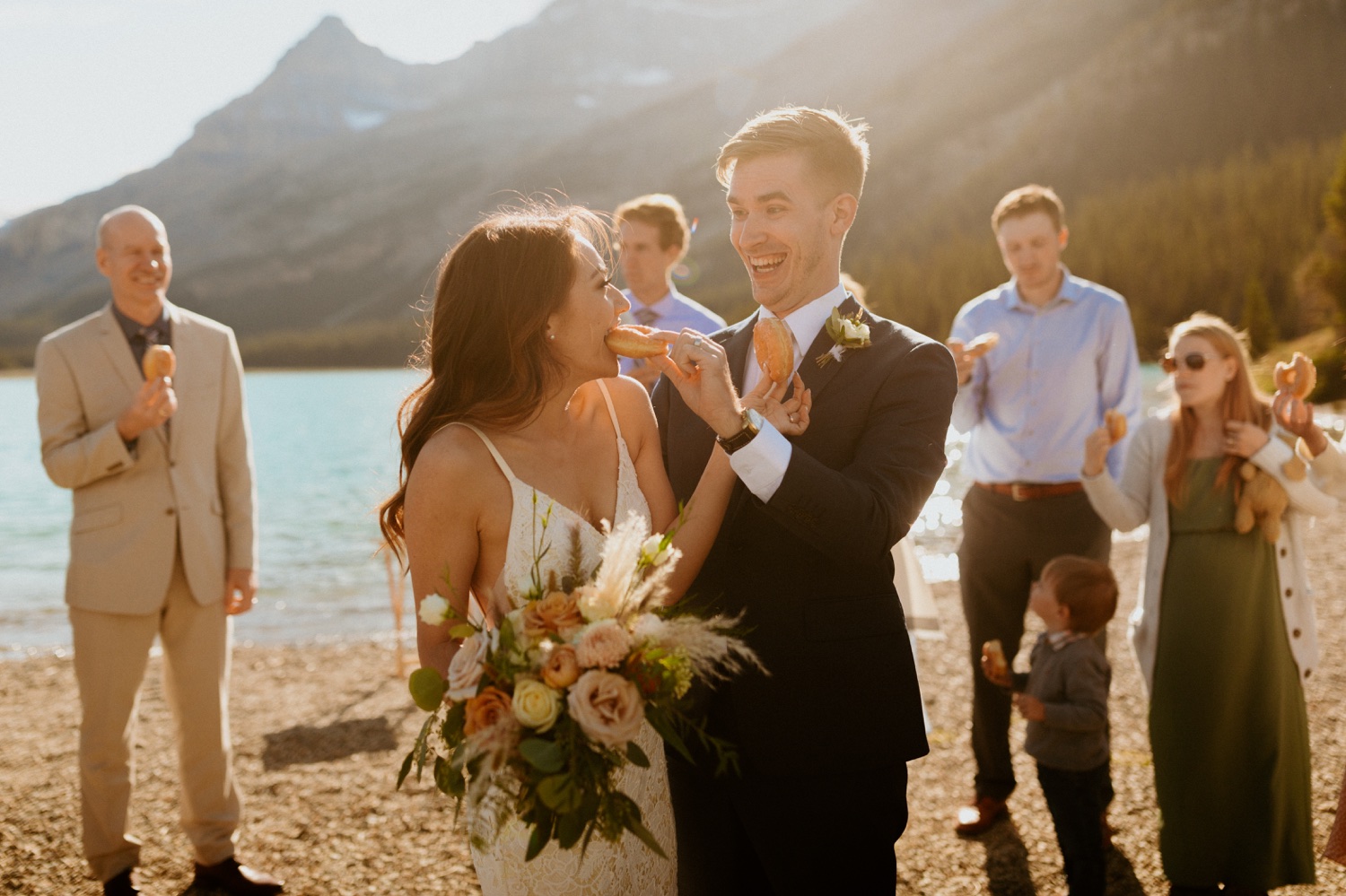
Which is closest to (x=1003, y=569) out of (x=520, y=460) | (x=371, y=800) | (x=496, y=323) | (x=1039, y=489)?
(x=1039, y=489)

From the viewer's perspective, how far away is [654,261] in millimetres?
6105

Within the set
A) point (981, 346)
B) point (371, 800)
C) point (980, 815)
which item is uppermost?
point (981, 346)

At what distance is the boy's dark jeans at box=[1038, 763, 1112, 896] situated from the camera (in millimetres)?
4059

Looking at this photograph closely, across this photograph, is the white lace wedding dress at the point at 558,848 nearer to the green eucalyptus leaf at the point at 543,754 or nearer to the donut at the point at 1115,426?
the green eucalyptus leaf at the point at 543,754

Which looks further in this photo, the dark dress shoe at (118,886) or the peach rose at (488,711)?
the dark dress shoe at (118,886)

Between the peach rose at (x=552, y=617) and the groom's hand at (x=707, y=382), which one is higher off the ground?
the groom's hand at (x=707, y=382)

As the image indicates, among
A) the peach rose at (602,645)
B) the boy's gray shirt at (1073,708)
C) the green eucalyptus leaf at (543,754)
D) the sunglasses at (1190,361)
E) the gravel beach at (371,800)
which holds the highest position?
the sunglasses at (1190,361)

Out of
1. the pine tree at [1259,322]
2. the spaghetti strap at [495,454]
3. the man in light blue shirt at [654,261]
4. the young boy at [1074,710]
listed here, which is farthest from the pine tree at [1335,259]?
the spaghetti strap at [495,454]

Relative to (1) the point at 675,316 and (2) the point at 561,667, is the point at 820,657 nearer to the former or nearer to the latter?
(2) the point at 561,667

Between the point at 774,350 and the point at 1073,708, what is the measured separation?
237 cm

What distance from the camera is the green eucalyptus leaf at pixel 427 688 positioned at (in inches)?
82.9

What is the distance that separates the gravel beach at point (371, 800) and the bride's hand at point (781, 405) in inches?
61.4

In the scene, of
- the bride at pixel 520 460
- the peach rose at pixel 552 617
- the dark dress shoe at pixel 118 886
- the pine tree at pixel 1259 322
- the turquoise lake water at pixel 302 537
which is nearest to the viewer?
A: the peach rose at pixel 552 617

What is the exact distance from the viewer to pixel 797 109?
2828mm
